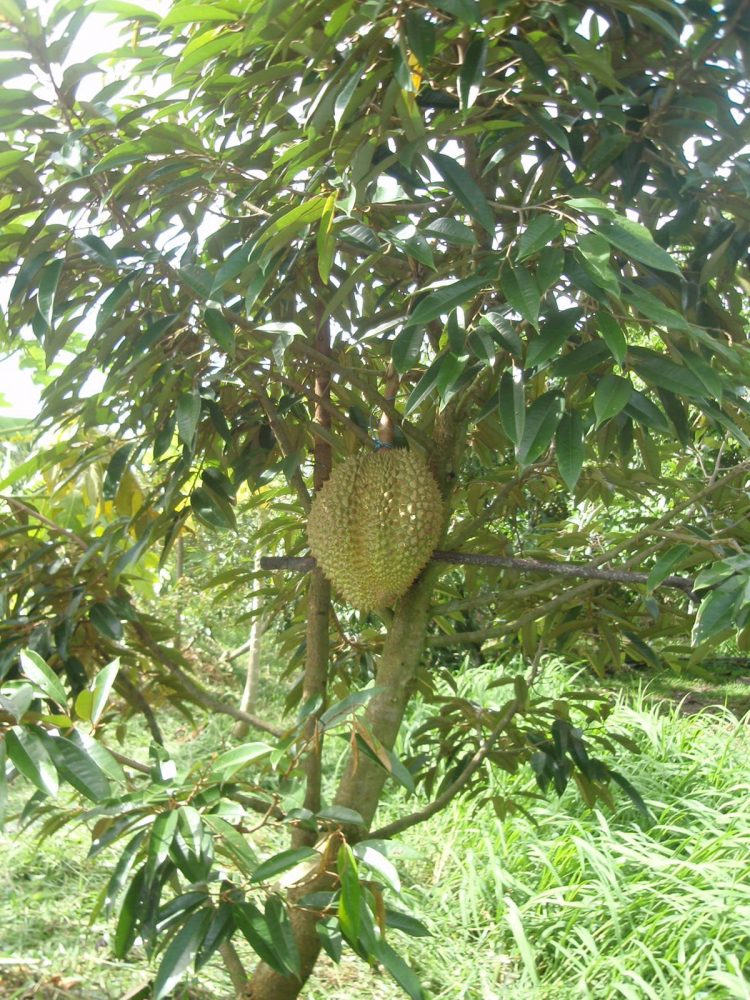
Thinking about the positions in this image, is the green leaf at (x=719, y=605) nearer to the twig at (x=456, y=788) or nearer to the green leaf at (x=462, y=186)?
the green leaf at (x=462, y=186)

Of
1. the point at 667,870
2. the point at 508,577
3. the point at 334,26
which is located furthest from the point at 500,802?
the point at 334,26

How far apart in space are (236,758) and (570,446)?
0.49 metres

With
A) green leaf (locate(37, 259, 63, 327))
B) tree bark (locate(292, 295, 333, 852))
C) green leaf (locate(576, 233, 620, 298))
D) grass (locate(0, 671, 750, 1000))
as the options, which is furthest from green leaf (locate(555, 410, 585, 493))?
grass (locate(0, 671, 750, 1000))

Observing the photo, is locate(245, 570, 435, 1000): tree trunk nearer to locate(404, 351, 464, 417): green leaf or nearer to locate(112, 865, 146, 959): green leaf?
locate(112, 865, 146, 959): green leaf

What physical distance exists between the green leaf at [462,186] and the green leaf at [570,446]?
0.22 metres

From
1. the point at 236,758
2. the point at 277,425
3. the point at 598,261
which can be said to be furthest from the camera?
the point at 277,425

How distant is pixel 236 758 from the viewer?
0.95 metres

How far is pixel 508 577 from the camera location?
1.70 meters

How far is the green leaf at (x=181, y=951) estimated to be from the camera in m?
0.86

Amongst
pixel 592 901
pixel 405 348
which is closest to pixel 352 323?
pixel 405 348

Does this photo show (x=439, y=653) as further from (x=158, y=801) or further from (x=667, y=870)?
(x=158, y=801)

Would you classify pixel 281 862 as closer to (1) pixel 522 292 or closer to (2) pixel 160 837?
(2) pixel 160 837

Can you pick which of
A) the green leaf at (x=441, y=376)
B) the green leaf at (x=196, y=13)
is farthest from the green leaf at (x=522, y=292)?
the green leaf at (x=196, y=13)

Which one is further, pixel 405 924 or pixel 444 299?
pixel 405 924
